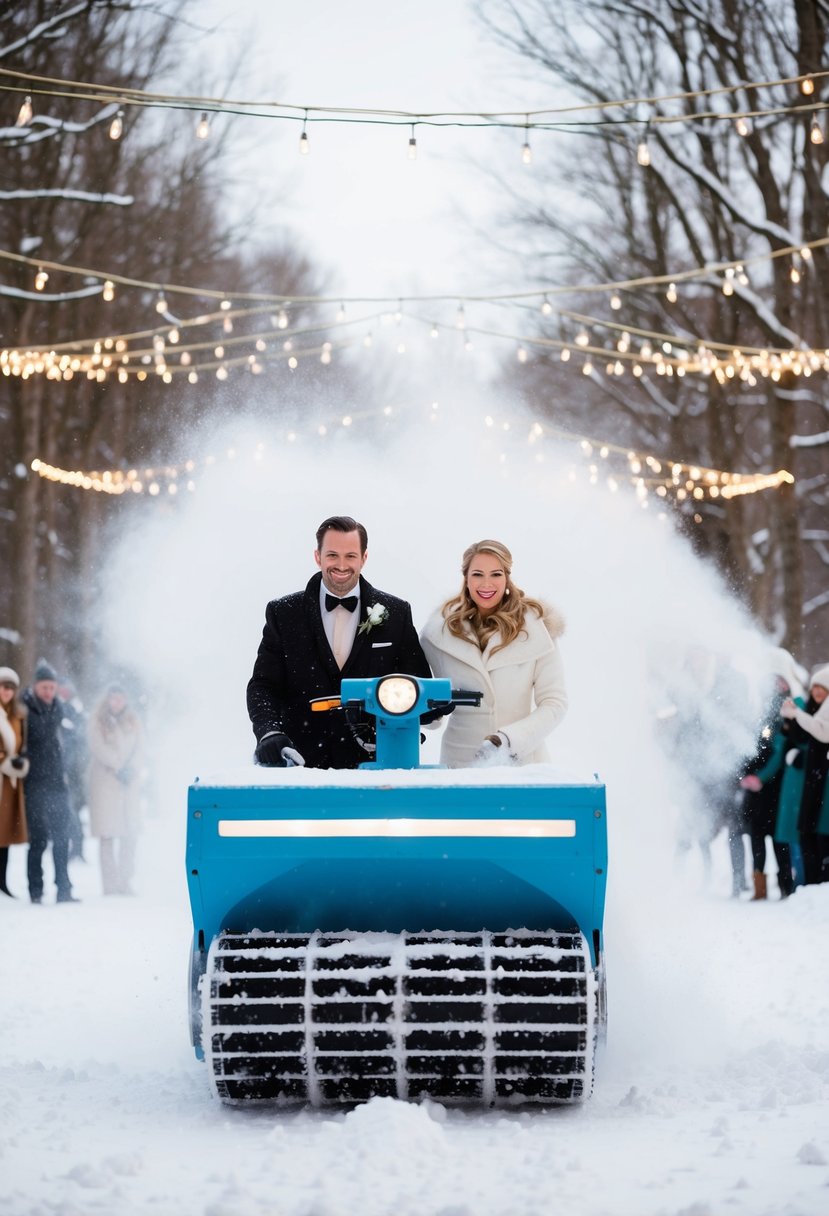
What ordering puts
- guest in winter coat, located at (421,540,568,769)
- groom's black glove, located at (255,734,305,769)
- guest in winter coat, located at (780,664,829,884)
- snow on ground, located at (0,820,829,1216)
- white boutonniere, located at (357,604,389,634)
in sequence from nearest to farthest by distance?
1. snow on ground, located at (0,820,829,1216)
2. groom's black glove, located at (255,734,305,769)
3. white boutonniere, located at (357,604,389,634)
4. guest in winter coat, located at (421,540,568,769)
5. guest in winter coat, located at (780,664,829,884)

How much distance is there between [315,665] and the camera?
677 cm

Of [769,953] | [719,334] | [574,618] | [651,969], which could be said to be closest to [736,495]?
[719,334]

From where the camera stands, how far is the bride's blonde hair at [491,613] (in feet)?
22.4

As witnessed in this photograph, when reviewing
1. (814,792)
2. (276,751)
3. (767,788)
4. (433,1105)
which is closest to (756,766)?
(767,788)

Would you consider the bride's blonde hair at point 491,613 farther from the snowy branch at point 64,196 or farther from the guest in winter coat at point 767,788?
the snowy branch at point 64,196

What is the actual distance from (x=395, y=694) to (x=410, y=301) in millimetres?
15793

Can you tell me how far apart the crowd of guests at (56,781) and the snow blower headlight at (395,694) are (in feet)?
25.5

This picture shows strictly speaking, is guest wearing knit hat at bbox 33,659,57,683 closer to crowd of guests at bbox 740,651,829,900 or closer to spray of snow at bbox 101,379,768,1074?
spray of snow at bbox 101,379,768,1074

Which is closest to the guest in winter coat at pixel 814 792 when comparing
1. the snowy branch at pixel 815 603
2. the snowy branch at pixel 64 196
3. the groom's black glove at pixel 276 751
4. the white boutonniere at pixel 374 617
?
the white boutonniere at pixel 374 617

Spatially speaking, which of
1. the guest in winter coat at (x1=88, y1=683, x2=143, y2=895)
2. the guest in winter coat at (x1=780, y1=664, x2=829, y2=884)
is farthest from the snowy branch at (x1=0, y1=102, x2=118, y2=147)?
the guest in winter coat at (x1=780, y1=664, x2=829, y2=884)

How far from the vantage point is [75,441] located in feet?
96.1

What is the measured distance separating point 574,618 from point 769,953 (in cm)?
813

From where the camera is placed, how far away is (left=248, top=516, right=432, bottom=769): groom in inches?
265

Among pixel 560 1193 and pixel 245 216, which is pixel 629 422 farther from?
pixel 560 1193
